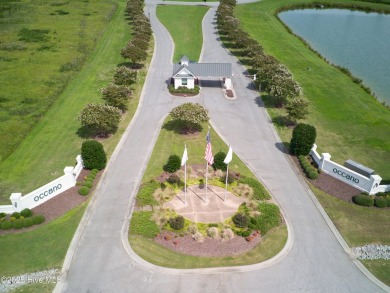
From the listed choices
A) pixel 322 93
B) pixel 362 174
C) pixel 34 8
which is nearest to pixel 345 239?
pixel 362 174

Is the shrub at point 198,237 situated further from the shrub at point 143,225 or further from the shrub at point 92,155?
the shrub at point 92,155

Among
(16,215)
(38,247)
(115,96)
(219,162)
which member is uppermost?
(115,96)

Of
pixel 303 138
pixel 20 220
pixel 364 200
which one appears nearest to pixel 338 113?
pixel 303 138

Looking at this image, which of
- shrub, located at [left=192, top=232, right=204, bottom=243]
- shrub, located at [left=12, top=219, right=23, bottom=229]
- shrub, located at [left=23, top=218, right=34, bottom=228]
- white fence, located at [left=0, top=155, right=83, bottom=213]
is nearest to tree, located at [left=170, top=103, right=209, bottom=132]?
white fence, located at [left=0, top=155, right=83, bottom=213]

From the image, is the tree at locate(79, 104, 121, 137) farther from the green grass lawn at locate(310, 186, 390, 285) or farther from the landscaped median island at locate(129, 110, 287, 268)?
the green grass lawn at locate(310, 186, 390, 285)

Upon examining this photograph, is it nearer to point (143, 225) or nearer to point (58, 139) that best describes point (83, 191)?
point (143, 225)

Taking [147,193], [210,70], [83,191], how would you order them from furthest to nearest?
1. [210,70]
2. [147,193]
3. [83,191]
